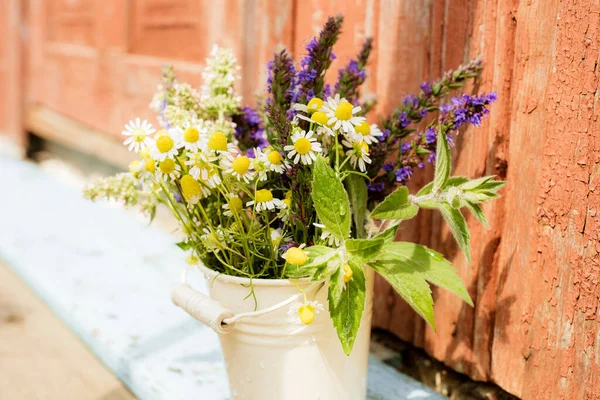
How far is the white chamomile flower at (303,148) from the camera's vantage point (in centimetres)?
113

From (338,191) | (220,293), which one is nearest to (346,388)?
(220,293)

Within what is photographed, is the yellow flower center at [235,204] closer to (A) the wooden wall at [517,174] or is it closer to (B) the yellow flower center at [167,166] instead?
(B) the yellow flower center at [167,166]

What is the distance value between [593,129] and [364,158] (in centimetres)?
42

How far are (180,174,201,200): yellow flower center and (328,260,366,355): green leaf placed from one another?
30cm

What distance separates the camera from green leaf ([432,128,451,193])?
1141 mm

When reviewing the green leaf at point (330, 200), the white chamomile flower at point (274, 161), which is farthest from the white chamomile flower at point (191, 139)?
the green leaf at point (330, 200)

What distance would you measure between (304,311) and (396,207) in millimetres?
255

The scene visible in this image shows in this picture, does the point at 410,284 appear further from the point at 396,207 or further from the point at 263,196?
the point at 263,196

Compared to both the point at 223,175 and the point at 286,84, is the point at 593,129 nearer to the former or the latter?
the point at 286,84

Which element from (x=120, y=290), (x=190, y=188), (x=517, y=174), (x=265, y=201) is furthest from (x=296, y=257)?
(x=120, y=290)

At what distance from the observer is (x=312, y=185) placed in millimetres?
1101

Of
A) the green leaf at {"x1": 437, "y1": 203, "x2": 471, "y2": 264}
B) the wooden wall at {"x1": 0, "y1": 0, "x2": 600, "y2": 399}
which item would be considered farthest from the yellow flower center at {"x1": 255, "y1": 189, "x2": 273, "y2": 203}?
the wooden wall at {"x1": 0, "y1": 0, "x2": 600, "y2": 399}

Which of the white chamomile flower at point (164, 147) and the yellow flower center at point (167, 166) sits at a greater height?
the white chamomile flower at point (164, 147)

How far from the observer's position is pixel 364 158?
1.19 metres
